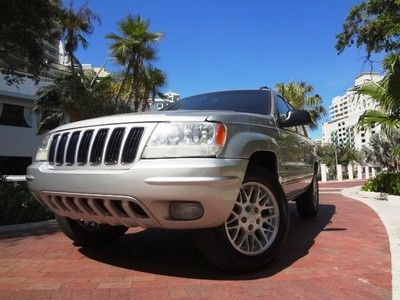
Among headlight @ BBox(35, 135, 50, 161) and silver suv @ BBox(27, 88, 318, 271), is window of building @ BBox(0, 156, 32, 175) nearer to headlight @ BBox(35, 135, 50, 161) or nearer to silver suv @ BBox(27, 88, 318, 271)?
headlight @ BBox(35, 135, 50, 161)

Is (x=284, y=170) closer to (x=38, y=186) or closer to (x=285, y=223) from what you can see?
(x=285, y=223)

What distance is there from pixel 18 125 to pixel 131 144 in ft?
91.8

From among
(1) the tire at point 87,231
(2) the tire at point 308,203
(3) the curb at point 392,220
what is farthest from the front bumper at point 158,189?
(2) the tire at point 308,203

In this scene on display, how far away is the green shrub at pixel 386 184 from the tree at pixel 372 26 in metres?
7.59

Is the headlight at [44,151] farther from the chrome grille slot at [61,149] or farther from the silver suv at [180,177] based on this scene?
the chrome grille slot at [61,149]

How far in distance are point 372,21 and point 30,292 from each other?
1792 cm

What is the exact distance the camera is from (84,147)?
4.09 meters

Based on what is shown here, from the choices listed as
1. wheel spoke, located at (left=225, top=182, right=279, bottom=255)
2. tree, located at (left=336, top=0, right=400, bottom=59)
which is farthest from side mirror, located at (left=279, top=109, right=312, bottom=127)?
tree, located at (left=336, top=0, right=400, bottom=59)

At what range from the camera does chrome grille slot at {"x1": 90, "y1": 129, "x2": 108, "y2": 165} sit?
393 centimetres

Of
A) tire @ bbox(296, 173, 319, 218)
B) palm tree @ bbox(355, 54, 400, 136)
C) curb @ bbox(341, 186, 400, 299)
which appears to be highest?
palm tree @ bbox(355, 54, 400, 136)

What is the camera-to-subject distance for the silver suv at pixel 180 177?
3572 millimetres

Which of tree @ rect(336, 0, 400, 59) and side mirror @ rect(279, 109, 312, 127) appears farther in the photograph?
tree @ rect(336, 0, 400, 59)

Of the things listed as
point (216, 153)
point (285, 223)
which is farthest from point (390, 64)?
point (216, 153)

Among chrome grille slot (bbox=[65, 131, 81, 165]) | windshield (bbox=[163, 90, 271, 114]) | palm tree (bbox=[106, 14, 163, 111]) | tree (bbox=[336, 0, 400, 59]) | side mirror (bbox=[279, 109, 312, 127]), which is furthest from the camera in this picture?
palm tree (bbox=[106, 14, 163, 111])
